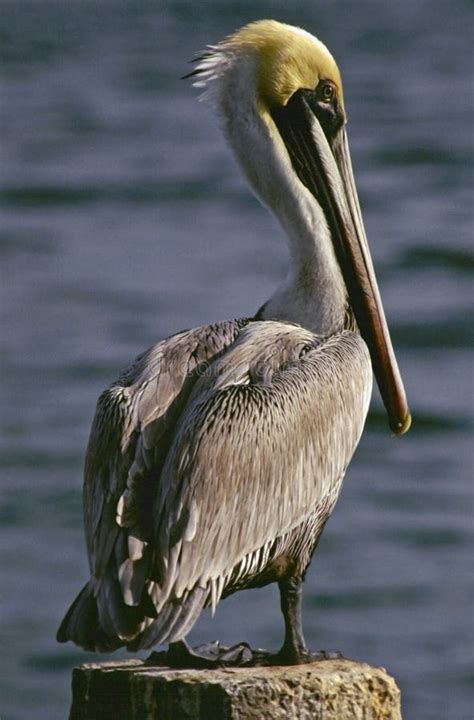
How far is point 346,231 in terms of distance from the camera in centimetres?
625

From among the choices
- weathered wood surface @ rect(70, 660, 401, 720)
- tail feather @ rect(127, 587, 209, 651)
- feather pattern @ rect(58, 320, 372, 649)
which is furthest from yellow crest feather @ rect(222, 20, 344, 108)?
weathered wood surface @ rect(70, 660, 401, 720)

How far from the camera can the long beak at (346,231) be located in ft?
20.4

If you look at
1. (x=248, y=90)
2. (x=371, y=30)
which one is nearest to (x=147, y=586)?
(x=248, y=90)

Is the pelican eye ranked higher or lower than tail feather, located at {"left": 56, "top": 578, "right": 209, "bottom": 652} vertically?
higher

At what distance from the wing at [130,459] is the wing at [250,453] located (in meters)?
0.05

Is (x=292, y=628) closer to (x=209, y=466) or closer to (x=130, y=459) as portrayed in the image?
(x=209, y=466)

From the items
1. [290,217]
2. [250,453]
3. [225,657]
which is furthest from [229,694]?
[290,217]

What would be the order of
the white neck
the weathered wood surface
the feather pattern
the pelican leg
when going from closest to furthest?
the weathered wood surface, the feather pattern, the pelican leg, the white neck

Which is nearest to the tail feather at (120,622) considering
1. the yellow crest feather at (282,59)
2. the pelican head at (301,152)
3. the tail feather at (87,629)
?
the tail feather at (87,629)

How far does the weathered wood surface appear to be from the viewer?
4715mm

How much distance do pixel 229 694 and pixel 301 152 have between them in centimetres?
223

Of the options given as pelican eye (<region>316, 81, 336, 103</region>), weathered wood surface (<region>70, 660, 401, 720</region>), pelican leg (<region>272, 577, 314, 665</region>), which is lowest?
pelican leg (<region>272, 577, 314, 665</region>)

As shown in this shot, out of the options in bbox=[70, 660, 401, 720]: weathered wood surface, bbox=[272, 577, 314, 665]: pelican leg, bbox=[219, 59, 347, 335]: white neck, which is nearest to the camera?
bbox=[70, 660, 401, 720]: weathered wood surface

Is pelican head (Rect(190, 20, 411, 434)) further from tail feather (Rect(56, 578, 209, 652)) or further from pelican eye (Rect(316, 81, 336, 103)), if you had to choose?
tail feather (Rect(56, 578, 209, 652))
